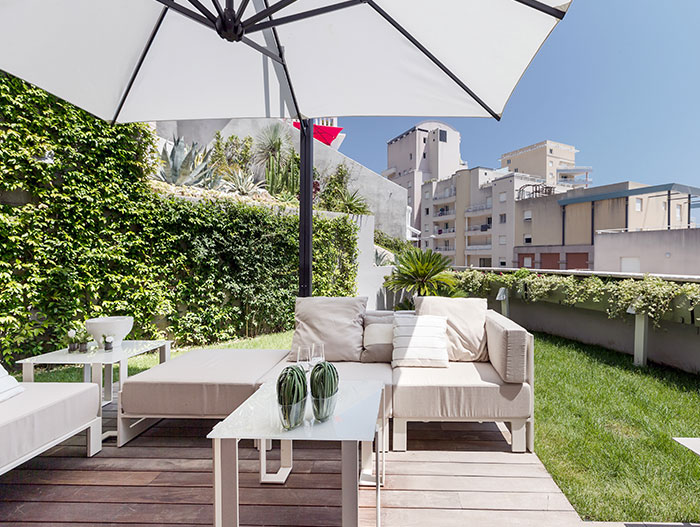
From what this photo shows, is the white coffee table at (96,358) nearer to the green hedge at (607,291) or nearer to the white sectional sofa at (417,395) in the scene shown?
the white sectional sofa at (417,395)

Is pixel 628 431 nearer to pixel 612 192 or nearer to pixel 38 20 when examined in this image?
pixel 38 20

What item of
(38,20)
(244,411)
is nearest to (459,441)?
(244,411)

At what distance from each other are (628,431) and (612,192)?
2661cm

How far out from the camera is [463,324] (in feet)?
10.2

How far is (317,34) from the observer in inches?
91.0

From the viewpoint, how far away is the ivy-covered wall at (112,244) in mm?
4125

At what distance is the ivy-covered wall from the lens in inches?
162

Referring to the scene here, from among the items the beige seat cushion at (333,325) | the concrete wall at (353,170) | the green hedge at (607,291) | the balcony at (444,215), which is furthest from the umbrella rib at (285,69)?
the balcony at (444,215)

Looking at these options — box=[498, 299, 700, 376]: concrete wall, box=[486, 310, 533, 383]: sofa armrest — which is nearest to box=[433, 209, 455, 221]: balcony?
box=[498, 299, 700, 376]: concrete wall

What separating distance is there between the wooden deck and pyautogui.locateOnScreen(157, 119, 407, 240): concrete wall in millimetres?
10157

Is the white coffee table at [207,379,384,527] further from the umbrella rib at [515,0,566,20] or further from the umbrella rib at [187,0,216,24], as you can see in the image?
the umbrella rib at [515,0,566,20]

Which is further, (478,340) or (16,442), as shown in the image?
(478,340)

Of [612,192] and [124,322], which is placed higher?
[612,192]

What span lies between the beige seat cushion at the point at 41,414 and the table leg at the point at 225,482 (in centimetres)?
110
